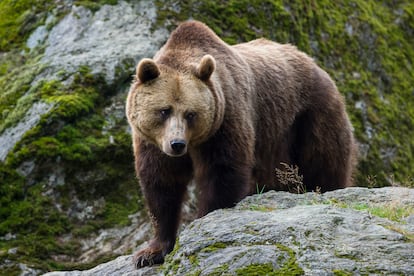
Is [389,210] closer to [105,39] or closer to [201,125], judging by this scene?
[201,125]

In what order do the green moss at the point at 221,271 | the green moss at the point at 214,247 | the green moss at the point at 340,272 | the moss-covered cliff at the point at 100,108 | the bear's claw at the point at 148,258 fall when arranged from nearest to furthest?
the green moss at the point at 340,272 < the green moss at the point at 221,271 < the green moss at the point at 214,247 < the bear's claw at the point at 148,258 < the moss-covered cliff at the point at 100,108

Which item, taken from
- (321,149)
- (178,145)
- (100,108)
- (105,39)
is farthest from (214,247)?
(105,39)

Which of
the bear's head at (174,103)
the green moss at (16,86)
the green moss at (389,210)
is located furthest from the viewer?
the green moss at (16,86)

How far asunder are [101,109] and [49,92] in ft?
2.11

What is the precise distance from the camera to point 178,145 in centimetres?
627

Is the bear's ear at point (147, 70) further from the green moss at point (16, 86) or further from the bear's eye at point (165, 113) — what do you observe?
the green moss at point (16, 86)

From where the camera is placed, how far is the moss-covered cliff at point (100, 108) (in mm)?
9164

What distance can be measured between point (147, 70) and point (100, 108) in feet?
11.3

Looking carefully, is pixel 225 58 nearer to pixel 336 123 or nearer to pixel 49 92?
pixel 336 123

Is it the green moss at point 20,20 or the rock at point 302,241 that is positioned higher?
the rock at point 302,241

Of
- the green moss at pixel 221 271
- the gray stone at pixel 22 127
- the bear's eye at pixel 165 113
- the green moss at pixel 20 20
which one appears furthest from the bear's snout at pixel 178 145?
the green moss at pixel 20 20

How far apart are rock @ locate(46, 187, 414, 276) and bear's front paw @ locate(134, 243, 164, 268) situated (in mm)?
354

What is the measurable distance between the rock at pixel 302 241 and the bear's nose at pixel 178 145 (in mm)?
578

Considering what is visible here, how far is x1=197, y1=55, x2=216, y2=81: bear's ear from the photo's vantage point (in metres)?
6.66
